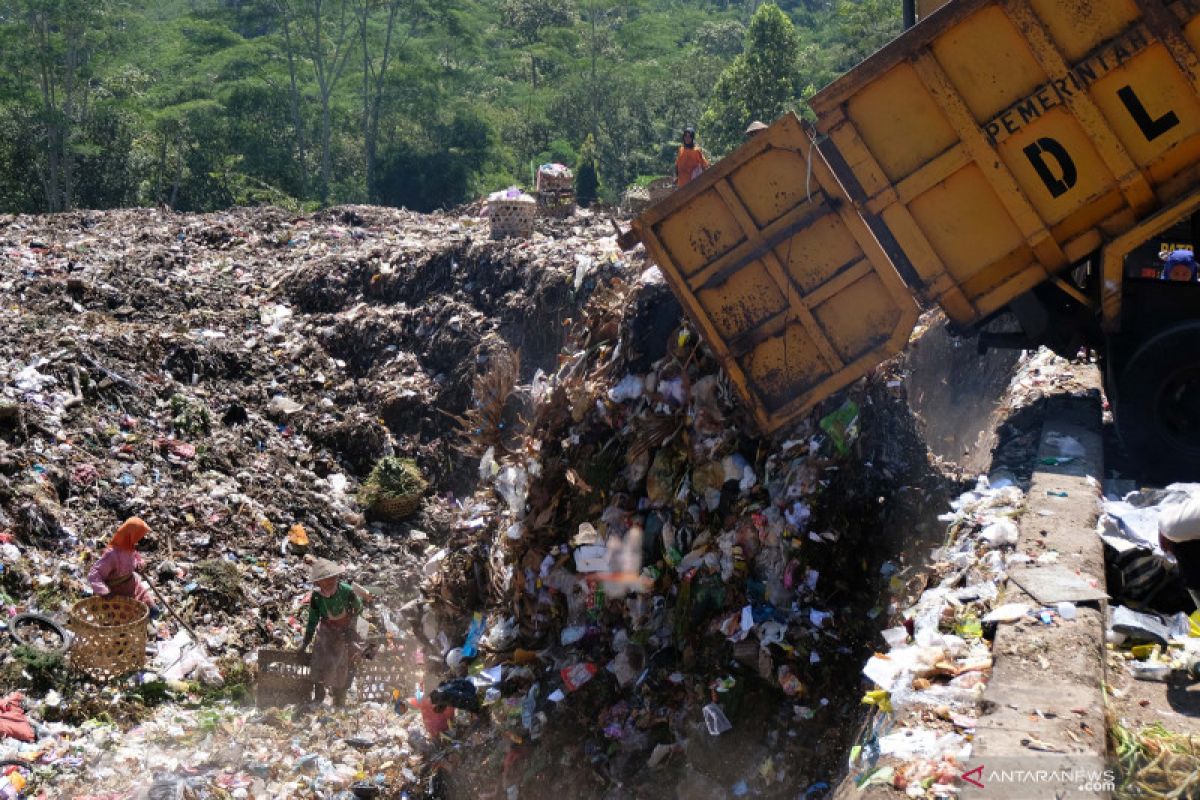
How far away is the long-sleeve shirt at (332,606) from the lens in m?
5.98

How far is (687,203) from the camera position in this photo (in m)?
5.26

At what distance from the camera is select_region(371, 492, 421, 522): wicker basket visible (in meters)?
8.88

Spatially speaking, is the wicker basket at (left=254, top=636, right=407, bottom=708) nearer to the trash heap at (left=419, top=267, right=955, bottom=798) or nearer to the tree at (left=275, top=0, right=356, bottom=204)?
the trash heap at (left=419, top=267, right=955, bottom=798)

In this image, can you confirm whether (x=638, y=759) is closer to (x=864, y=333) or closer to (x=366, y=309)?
(x=864, y=333)

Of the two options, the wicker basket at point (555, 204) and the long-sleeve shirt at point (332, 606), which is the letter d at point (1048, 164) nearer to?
the long-sleeve shirt at point (332, 606)

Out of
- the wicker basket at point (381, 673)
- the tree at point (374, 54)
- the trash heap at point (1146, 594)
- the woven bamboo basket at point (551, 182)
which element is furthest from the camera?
the tree at point (374, 54)

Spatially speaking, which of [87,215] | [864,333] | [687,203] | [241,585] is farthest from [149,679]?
[87,215]

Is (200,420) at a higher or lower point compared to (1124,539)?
higher

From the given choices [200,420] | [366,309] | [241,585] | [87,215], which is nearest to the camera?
[241,585]

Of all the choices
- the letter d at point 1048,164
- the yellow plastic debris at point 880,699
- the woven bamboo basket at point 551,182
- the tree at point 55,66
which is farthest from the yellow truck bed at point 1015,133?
the tree at point 55,66

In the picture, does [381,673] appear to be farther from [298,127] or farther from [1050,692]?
[298,127]

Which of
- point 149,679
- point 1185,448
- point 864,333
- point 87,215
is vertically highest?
point 87,215

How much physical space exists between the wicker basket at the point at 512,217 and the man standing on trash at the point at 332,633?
6053 mm

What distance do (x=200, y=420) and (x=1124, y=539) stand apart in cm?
707
